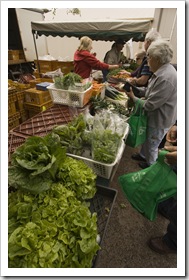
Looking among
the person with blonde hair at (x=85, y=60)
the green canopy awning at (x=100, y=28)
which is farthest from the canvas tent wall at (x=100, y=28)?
the person with blonde hair at (x=85, y=60)

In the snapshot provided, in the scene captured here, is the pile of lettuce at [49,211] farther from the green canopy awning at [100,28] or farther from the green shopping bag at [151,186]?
the green canopy awning at [100,28]

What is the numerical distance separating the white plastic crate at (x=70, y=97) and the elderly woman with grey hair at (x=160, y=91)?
732mm

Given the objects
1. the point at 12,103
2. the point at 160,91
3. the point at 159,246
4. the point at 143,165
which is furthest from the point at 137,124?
the point at 12,103

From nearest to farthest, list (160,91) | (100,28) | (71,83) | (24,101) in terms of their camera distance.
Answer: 1. (160,91)
2. (71,83)
3. (24,101)
4. (100,28)

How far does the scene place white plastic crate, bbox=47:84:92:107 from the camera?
6.76 feet

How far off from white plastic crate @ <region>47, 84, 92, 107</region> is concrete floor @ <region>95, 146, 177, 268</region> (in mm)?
1547

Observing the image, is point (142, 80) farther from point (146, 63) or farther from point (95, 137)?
point (95, 137)

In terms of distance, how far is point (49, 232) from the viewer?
0.88m

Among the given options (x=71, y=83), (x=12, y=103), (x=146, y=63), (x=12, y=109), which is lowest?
(x=12, y=109)

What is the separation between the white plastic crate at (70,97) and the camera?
2061mm

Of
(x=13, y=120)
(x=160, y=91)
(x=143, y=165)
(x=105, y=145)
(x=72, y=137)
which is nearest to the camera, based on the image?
(x=105, y=145)

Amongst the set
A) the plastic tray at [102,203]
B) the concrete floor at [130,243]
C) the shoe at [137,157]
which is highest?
the plastic tray at [102,203]

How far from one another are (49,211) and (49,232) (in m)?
0.11

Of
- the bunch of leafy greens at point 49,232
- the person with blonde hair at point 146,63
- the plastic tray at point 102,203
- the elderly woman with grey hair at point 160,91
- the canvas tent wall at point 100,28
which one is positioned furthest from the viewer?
the canvas tent wall at point 100,28
